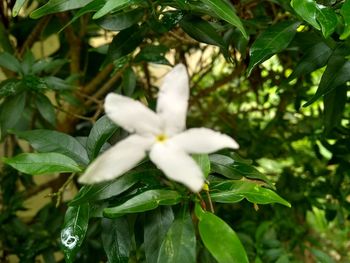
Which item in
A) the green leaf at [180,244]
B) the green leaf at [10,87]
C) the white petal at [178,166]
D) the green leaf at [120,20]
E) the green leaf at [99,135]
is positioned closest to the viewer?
the white petal at [178,166]

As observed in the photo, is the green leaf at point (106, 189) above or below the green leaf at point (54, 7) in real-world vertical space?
below

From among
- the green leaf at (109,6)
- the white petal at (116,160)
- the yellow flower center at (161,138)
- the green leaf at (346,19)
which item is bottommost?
the white petal at (116,160)

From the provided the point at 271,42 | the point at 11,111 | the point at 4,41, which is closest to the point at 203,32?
the point at 271,42

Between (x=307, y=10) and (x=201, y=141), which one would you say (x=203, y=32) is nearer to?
(x=307, y=10)

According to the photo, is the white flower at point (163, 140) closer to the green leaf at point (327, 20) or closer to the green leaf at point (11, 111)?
the green leaf at point (327, 20)

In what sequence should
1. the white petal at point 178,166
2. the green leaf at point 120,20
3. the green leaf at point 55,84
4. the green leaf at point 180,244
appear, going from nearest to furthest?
the white petal at point 178,166, the green leaf at point 180,244, the green leaf at point 120,20, the green leaf at point 55,84

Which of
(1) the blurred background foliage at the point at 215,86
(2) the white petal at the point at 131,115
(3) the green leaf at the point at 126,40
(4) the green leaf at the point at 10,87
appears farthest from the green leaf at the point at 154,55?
(2) the white petal at the point at 131,115
